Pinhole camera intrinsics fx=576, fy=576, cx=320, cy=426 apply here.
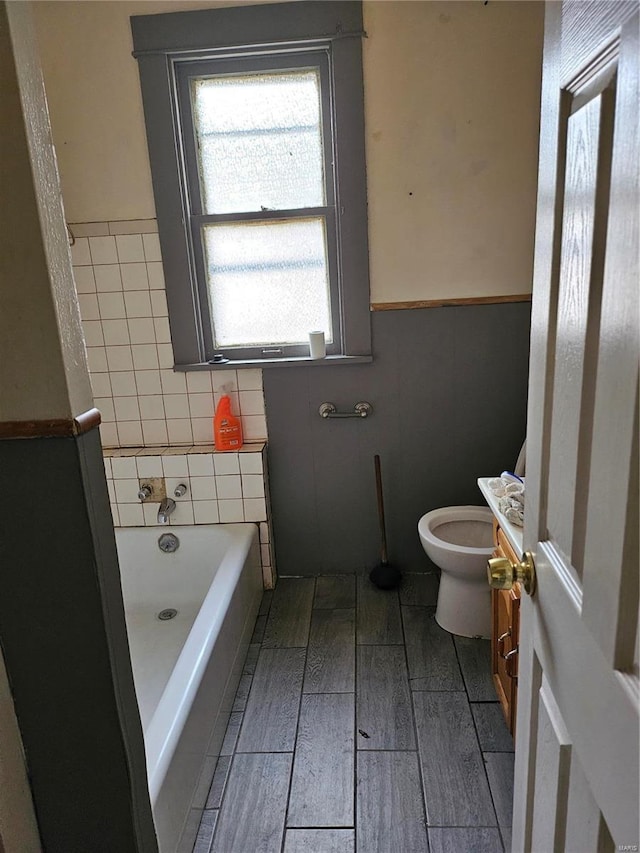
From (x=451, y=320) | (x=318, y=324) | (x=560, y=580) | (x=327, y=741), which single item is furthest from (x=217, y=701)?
(x=451, y=320)

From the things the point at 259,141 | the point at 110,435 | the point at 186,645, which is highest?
the point at 259,141

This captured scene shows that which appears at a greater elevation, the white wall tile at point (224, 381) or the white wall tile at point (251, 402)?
the white wall tile at point (224, 381)

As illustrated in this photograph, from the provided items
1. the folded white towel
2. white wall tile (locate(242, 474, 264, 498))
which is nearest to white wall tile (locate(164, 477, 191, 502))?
white wall tile (locate(242, 474, 264, 498))

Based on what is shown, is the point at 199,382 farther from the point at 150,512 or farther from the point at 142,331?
the point at 150,512

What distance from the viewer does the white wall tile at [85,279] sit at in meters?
2.56

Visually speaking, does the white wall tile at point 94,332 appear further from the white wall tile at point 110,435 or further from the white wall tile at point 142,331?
the white wall tile at point 110,435

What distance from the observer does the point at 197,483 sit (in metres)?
2.61

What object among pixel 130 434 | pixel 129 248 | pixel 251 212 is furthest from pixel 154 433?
pixel 251 212

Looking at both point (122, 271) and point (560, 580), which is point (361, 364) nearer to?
point (122, 271)

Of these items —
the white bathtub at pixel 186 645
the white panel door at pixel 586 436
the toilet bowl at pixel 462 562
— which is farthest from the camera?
the toilet bowl at pixel 462 562

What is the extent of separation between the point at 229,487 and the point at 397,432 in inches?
31.8

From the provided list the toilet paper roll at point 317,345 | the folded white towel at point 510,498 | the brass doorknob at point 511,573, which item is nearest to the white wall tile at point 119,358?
the toilet paper roll at point 317,345

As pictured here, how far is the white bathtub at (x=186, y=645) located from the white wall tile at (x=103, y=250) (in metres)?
1.22

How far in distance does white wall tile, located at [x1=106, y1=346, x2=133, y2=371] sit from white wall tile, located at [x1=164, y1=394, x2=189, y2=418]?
227 millimetres
